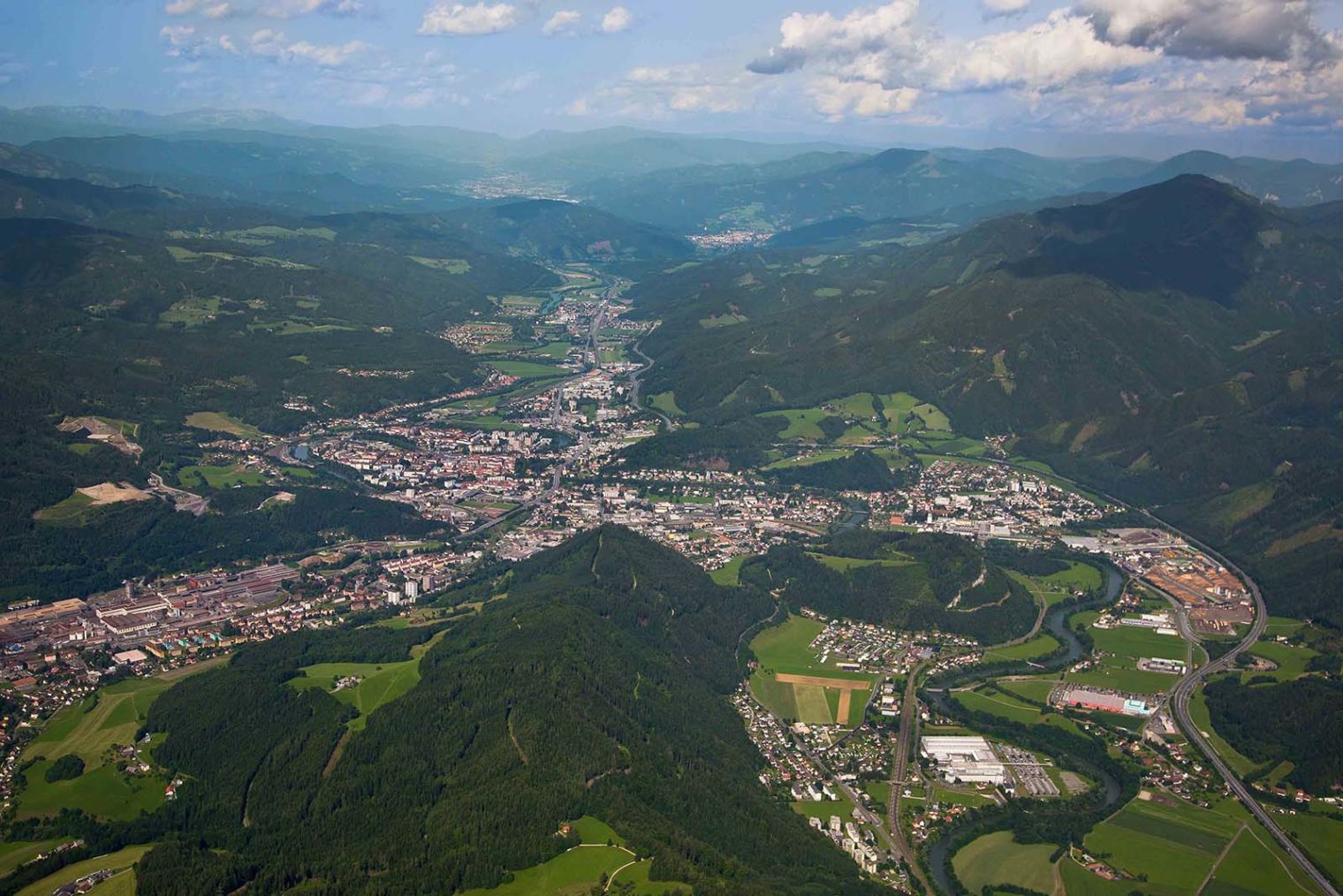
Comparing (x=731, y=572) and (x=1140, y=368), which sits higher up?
(x=1140, y=368)

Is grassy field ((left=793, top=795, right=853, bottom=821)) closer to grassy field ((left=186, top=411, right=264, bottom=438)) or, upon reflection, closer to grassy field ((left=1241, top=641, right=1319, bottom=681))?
grassy field ((left=1241, top=641, right=1319, bottom=681))

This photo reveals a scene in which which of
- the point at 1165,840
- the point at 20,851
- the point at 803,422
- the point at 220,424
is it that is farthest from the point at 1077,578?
the point at 220,424

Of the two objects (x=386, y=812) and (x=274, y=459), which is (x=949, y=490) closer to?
(x=274, y=459)

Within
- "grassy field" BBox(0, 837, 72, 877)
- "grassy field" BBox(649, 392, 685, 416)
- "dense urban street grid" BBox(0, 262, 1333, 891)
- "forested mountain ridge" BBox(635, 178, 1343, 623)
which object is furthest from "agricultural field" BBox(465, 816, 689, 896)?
"grassy field" BBox(649, 392, 685, 416)

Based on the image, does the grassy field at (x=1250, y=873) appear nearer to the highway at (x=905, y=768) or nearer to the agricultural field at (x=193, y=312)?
the highway at (x=905, y=768)

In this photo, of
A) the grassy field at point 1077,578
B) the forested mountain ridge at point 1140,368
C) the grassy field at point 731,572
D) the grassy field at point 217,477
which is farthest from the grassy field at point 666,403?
the grassy field at point 1077,578

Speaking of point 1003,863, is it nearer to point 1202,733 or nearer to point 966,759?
point 966,759

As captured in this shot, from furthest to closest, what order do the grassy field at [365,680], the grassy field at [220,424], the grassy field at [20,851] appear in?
1. the grassy field at [220,424]
2. the grassy field at [365,680]
3. the grassy field at [20,851]
